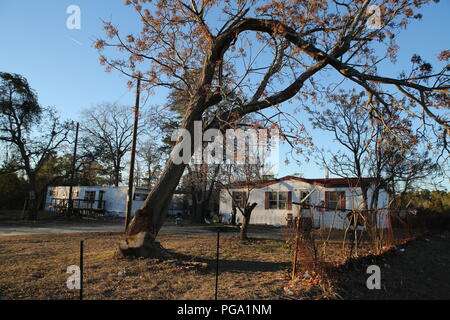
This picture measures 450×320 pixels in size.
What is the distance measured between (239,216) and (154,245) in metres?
19.7

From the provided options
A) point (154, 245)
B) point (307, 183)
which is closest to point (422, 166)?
point (307, 183)

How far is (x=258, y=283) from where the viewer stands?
637 cm

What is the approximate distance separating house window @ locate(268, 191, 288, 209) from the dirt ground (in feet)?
50.0

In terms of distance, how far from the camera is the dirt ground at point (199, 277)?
5.73 m

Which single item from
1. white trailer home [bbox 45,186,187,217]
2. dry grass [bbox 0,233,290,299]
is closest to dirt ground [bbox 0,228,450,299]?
dry grass [bbox 0,233,290,299]

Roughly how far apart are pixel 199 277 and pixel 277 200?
19.9 meters

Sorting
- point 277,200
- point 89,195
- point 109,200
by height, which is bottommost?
point 109,200

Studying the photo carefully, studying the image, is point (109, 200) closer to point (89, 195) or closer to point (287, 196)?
point (89, 195)

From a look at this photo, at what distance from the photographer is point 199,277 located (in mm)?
6824

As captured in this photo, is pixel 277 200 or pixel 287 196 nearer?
pixel 287 196

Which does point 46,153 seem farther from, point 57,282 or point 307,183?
point 57,282

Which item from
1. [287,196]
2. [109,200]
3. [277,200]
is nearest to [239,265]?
[287,196]

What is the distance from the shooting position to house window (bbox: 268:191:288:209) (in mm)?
25773

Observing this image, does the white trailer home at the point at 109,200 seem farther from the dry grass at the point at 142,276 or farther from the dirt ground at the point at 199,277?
the dry grass at the point at 142,276
